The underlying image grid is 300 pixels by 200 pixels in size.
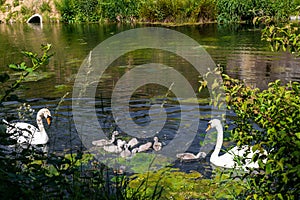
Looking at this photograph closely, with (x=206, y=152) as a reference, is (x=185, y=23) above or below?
above

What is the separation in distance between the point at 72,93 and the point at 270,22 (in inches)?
284

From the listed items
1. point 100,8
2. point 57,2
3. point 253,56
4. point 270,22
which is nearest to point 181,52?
point 253,56

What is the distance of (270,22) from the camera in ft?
11.0

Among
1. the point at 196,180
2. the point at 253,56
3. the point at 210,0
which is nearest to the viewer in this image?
the point at 196,180

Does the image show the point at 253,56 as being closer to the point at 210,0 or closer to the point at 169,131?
the point at 169,131

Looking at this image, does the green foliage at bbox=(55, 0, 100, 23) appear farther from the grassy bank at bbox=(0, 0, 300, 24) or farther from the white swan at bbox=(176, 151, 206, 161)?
the white swan at bbox=(176, 151, 206, 161)

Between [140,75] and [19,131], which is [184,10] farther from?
[19,131]

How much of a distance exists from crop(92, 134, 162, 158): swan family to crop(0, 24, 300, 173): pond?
0.26 meters

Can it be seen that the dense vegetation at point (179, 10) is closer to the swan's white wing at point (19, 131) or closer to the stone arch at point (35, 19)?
the stone arch at point (35, 19)

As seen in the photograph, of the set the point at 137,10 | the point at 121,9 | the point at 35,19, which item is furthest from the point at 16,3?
the point at 137,10

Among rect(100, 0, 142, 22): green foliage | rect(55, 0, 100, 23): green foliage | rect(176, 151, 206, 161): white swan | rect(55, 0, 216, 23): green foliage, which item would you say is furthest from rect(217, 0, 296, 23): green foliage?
A: rect(176, 151, 206, 161): white swan

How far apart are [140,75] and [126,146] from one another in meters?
5.26

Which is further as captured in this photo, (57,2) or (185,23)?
(57,2)

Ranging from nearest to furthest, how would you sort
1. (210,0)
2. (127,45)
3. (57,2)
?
(127,45), (210,0), (57,2)
